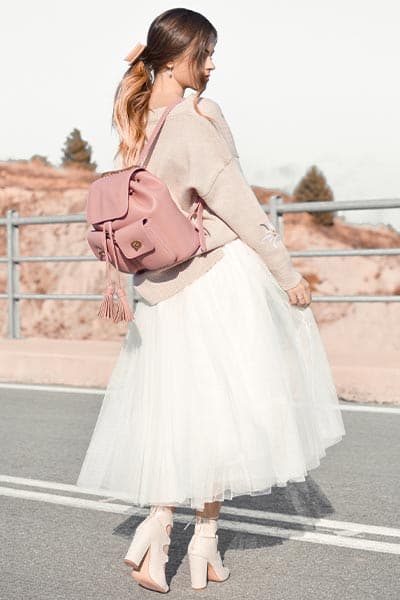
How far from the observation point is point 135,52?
13.0ft

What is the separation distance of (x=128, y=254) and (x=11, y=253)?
7.35 metres

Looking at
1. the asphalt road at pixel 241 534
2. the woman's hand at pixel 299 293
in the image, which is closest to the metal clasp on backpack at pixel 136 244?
the woman's hand at pixel 299 293

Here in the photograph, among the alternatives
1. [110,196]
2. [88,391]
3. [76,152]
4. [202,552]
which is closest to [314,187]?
[76,152]

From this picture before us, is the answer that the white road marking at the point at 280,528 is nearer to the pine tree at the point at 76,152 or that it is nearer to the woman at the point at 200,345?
the woman at the point at 200,345

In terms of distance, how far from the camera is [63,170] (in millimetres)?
61500

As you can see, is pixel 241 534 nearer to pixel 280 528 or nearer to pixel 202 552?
pixel 280 528

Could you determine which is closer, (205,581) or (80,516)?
(205,581)

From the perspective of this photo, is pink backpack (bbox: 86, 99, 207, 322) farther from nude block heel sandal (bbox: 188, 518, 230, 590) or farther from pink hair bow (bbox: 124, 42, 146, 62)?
nude block heel sandal (bbox: 188, 518, 230, 590)

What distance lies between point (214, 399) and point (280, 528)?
113 cm

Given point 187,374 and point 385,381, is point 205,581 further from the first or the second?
point 385,381

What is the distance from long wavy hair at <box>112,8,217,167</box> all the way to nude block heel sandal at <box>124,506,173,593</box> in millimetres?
1167

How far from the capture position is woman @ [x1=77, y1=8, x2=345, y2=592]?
3840 mm

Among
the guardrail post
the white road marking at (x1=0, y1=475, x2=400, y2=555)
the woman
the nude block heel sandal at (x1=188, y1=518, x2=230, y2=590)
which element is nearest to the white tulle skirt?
the woman

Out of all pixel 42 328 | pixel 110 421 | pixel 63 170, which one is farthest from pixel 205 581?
pixel 63 170
